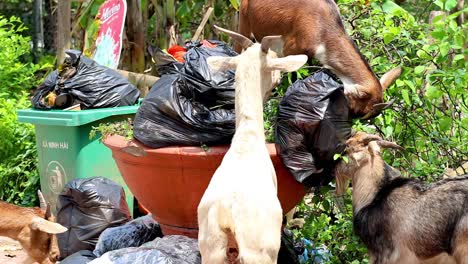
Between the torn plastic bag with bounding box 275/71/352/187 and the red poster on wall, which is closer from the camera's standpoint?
the torn plastic bag with bounding box 275/71/352/187

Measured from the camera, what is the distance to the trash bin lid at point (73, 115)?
22.3ft

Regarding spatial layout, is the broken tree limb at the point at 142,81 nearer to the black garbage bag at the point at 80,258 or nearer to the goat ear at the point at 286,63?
the black garbage bag at the point at 80,258

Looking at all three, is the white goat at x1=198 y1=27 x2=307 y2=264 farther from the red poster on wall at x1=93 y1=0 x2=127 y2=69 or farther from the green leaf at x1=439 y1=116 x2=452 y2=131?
the red poster on wall at x1=93 y1=0 x2=127 y2=69

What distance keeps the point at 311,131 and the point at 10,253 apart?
3811 millimetres

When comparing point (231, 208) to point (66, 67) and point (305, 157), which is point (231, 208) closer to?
point (305, 157)

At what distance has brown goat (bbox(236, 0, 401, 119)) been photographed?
17.4 feet

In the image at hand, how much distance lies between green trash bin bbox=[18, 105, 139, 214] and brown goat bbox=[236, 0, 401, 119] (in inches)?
61.2

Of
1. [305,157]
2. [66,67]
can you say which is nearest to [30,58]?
[66,67]

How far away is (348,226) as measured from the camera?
552 cm

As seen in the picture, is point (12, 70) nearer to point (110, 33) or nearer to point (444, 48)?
point (110, 33)

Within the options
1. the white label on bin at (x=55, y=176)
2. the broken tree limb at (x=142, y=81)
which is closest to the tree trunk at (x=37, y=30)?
the broken tree limb at (x=142, y=81)

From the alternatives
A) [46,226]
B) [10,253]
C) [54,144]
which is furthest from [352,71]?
[10,253]

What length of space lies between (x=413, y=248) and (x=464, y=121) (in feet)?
3.86

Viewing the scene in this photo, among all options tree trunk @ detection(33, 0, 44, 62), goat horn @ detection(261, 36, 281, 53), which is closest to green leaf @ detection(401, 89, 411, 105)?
goat horn @ detection(261, 36, 281, 53)
